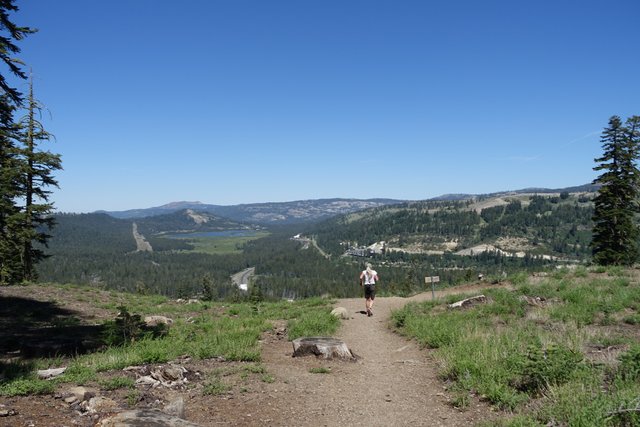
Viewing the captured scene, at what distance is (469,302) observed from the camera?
59.8ft

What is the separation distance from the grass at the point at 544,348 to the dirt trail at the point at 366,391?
562 millimetres

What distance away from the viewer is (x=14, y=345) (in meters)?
12.2

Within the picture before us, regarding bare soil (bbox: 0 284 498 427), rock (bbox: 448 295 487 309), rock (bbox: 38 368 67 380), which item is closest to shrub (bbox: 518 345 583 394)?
bare soil (bbox: 0 284 498 427)

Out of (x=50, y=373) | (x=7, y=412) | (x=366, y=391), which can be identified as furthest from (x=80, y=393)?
(x=366, y=391)

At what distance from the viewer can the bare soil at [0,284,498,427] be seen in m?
7.32

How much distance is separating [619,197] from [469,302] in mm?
29876

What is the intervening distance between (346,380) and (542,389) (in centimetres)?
→ 469

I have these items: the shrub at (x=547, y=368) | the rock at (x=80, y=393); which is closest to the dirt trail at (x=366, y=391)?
the shrub at (x=547, y=368)

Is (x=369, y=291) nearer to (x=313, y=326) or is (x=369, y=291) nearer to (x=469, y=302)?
(x=469, y=302)

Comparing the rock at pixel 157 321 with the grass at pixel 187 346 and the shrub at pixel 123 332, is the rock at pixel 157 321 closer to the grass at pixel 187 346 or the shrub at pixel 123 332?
the grass at pixel 187 346

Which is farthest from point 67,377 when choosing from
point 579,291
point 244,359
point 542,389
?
point 579,291

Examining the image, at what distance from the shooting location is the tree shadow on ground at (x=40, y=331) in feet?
38.4

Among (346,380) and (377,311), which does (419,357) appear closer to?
(346,380)

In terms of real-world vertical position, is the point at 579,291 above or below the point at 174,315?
above
